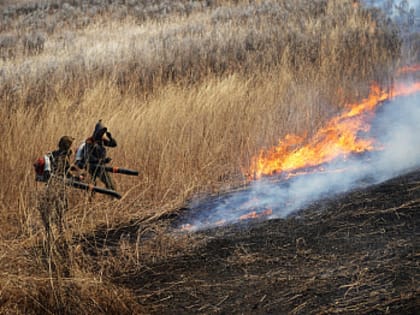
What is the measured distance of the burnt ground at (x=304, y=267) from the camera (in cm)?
445

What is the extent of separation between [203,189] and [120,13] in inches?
624

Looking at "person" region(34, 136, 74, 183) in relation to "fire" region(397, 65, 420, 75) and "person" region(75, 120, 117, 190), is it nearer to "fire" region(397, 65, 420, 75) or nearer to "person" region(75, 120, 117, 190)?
"person" region(75, 120, 117, 190)

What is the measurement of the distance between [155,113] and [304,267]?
4121 millimetres

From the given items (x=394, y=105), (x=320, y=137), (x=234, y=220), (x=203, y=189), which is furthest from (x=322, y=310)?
(x=394, y=105)

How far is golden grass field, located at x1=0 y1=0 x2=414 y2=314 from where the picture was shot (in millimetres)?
5125

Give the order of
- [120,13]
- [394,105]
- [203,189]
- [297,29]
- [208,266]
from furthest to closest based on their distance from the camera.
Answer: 1. [120,13]
2. [297,29]
3. [394,105]
4. [203,189]
5. [208,266]

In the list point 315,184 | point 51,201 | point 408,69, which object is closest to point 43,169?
point 51,201

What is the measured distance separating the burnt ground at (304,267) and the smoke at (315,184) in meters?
0.44

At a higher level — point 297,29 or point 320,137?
point 297,29

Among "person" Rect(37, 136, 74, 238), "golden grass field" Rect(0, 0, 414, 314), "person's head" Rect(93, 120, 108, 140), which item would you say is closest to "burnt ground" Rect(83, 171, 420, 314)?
"golden grass field" Rect(0, 0, 414, 314)

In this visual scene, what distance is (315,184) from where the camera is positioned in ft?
25.0

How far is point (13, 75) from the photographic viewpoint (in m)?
11.9

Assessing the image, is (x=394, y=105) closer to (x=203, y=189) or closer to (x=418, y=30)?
(x=418, y=30)

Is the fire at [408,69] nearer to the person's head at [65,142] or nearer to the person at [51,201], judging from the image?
the person's head at [65,142]
